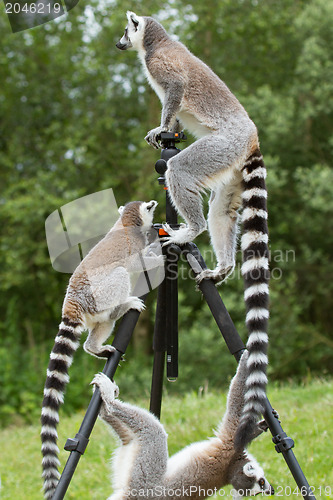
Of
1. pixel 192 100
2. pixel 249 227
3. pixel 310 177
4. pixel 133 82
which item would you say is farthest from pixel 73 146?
pixel 249 227

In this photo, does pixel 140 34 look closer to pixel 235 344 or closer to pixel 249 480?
pixel 235 344

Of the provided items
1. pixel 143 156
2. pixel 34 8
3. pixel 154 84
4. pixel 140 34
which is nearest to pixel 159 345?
pixel 154 84

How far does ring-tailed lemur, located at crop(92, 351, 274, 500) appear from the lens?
229cm

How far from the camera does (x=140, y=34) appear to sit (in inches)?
127

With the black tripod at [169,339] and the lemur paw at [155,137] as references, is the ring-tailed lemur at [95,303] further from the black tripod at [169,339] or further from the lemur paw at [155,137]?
the lemur paw at [155,137]

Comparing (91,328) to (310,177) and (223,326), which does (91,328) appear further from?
(310,177)

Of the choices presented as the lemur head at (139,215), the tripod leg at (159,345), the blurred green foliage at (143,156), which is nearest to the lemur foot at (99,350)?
the tripod leg at (159,345)

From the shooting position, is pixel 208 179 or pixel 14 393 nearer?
pixel 208 179

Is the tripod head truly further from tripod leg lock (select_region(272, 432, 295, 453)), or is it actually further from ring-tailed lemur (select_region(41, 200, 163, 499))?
tripod leg lock (select_region(272, 432, 295, 453))

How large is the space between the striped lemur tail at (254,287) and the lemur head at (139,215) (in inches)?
22.1

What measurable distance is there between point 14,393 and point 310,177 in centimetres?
654

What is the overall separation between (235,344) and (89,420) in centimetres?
69

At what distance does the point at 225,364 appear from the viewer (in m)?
8.98

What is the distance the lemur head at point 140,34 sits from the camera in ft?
10.5
